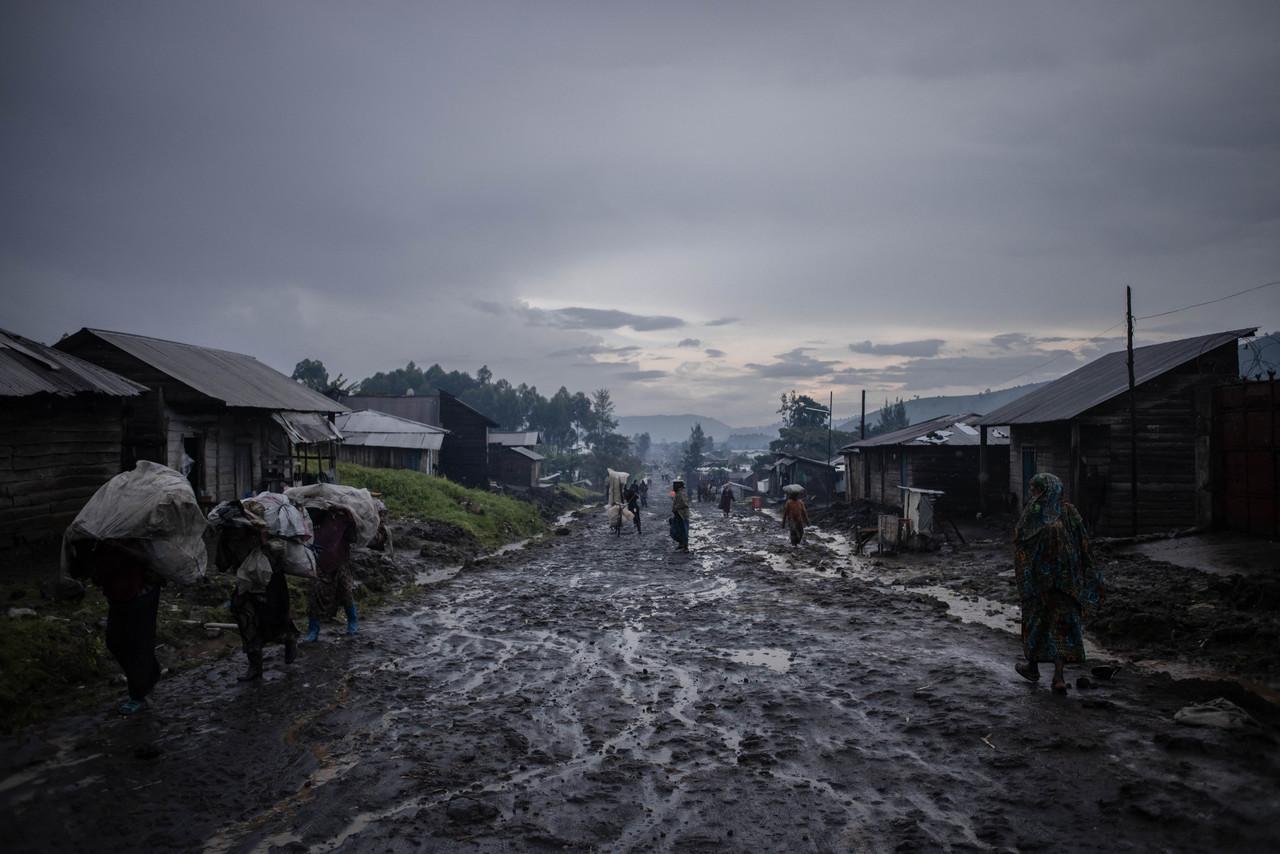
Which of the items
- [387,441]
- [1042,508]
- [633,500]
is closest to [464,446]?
[387,441]

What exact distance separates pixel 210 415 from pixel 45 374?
619 cm

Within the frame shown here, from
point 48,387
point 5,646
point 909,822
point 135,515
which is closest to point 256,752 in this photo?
point 135,515

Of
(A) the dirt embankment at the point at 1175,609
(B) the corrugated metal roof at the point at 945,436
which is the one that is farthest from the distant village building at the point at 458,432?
(A) the dirt embankment at the point at 1175,609

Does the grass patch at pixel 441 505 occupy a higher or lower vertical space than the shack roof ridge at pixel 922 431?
lower

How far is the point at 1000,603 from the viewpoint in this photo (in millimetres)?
11547

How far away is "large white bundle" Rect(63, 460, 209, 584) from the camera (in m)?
5.70

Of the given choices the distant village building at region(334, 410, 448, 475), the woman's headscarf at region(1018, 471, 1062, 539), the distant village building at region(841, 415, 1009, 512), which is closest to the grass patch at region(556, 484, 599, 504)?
the distant village building at region(334, 410, 448, 475)

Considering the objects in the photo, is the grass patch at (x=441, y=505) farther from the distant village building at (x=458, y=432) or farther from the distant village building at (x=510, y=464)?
Answer: the distant village building at (x=510, y=464)

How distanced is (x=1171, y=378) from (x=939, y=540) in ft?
21.9

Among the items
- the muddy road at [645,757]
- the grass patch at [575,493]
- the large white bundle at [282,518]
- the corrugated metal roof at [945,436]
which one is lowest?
the grass patch at [575,493]

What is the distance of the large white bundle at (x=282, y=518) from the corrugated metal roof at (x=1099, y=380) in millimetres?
17281

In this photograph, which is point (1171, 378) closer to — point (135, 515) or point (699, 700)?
point (699, 700)

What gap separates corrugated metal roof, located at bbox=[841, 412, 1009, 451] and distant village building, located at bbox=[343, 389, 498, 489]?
23062 mm

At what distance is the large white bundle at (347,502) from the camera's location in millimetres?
8438
